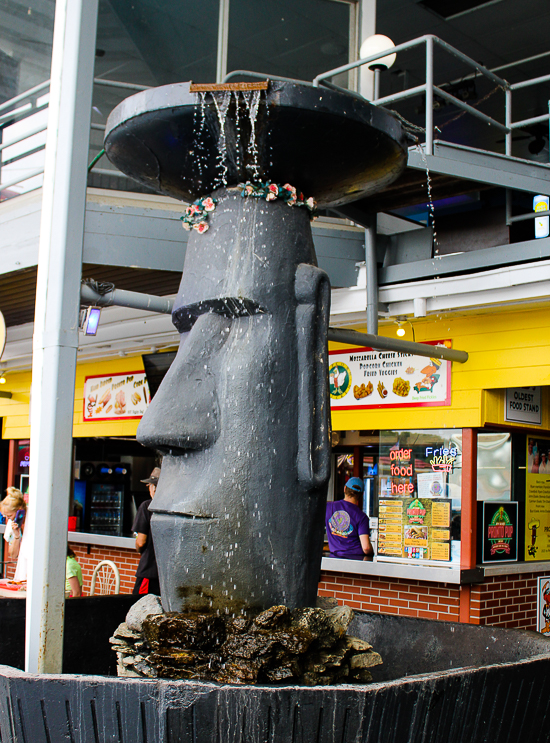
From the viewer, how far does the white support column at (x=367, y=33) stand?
7590mm

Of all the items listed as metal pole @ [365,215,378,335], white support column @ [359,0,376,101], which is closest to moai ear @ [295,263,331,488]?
metal pole @ [365,215,378,335]

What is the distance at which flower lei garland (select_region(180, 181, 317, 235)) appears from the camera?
11.6 feet

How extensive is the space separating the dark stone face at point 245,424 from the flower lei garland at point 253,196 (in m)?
0.04

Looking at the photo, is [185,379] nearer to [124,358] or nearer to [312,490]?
[312,490]

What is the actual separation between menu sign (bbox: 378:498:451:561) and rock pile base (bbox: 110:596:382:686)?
15.3 feet

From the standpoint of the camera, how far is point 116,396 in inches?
426

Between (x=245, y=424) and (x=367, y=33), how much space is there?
5.73 meters

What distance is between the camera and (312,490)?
133 inches

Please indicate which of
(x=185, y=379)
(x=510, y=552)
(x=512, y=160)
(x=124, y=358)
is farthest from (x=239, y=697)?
(x=124, y=358)

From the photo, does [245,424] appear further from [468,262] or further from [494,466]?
[494,466]

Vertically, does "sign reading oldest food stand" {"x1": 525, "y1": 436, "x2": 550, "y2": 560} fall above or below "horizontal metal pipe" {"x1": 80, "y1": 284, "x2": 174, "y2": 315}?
below

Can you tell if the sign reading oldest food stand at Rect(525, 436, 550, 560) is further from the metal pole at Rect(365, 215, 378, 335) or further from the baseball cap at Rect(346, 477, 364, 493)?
the metal pole at Rect(365, 215, 378, 335)

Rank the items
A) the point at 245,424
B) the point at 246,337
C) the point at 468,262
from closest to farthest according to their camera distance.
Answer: the point at 245,424 < the point at 246,337 < the point at 468,262

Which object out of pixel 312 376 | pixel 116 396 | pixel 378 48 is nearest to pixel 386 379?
pixel 378 48
